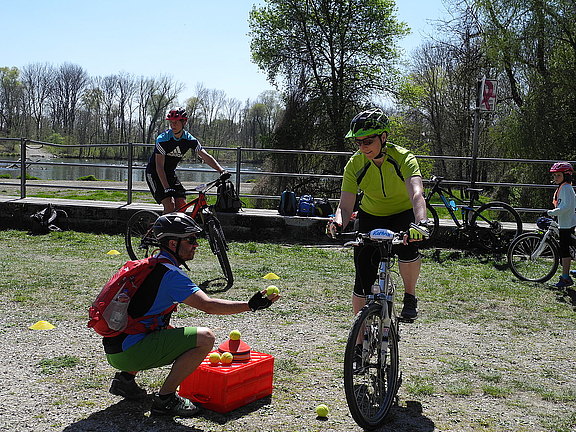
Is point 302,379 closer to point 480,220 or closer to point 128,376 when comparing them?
point 128,376

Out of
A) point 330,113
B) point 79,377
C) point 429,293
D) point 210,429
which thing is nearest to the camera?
point 210,429

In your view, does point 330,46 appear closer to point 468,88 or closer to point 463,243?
point 468,88

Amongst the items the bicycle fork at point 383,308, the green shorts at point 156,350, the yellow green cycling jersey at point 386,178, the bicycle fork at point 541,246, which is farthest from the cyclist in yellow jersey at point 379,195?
the bicycle fork at point 541,246

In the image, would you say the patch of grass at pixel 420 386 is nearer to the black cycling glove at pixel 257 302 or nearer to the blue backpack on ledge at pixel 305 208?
the black cycling glove at pixel 257 302

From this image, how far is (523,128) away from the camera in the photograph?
65.5 ft

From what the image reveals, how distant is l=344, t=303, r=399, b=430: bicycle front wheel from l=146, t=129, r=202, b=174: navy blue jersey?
5156 millimetres

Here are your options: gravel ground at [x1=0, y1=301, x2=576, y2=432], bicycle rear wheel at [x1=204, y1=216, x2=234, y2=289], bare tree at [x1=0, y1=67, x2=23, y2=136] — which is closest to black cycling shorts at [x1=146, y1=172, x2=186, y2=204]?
bicycle rear wheel at [x1=204, y1=216, x2=234, y2=289]

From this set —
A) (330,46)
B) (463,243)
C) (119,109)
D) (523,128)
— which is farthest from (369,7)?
(119,109)

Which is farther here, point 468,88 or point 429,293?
point 468,88

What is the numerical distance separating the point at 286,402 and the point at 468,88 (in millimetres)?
29589

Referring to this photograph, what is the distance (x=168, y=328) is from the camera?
13.3 ft

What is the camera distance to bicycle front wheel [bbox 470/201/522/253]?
37.3 ft

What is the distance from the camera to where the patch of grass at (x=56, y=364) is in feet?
15.6

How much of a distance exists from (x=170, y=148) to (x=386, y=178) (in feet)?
14.8
